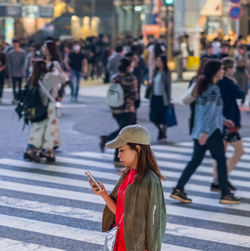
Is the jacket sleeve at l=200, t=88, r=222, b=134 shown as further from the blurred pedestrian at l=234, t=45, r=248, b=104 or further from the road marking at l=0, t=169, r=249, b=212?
the blurred pedestrian at l=234, t=45, r=248, b=104

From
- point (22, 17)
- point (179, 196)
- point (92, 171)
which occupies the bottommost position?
point (92, 171)

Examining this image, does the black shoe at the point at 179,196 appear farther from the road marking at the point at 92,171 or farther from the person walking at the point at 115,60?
the person walking at the point at 115,60

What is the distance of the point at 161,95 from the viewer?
14828 mm

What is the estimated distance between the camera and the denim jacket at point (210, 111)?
9.43m

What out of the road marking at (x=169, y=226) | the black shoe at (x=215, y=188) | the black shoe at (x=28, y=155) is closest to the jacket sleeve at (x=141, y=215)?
the road marking at (x=169, y=226)

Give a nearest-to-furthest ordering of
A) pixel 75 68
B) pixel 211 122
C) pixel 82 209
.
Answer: pixel 82 209 → pixel 211 122 → pixel 75 68

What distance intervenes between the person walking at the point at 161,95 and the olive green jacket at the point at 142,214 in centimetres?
983

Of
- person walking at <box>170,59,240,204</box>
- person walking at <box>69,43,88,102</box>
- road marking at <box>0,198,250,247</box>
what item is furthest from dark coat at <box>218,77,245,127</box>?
person walking at <box>69,43,88,102</box>

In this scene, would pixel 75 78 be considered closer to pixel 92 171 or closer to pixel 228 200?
pixel 92 171

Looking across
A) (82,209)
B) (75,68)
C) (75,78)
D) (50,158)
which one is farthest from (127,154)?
(75,78)

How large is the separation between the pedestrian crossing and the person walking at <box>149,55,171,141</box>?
1770 mm

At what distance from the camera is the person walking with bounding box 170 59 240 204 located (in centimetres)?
943

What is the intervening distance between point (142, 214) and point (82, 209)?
4531 mm

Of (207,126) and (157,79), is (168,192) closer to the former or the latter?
(207,126)
